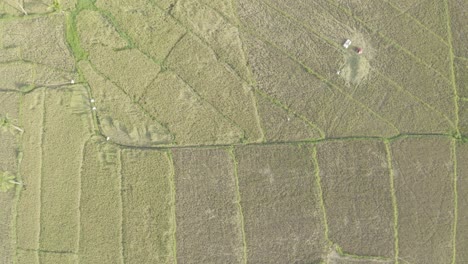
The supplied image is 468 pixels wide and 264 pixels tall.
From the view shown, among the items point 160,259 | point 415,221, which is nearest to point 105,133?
point 160,259

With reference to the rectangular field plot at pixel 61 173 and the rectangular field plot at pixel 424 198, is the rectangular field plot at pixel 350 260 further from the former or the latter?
the rectangular field plot at pixel 61 173

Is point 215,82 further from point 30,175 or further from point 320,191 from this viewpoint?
point 30,175

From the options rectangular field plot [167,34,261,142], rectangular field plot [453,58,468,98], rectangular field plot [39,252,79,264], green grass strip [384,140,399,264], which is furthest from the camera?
rectangular field plot [453,58,468,98]

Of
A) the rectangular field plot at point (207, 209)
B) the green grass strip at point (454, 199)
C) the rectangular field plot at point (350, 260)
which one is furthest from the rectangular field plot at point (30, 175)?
the green grass strip at point (454, 199)

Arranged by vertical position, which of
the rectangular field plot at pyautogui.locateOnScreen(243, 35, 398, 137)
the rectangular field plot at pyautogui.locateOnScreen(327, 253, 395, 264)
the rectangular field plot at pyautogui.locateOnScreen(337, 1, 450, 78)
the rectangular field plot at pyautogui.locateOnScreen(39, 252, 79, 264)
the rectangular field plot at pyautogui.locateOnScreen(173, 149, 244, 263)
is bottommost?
the rectangular field plot at pyautogui.locateOnScreen(327, 253, 395, 264)

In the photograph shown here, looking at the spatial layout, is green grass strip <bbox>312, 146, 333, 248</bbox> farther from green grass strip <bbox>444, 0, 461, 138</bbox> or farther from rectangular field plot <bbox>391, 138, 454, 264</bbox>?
green grass strip <bbox>444, 0, 461, 138</bbox>

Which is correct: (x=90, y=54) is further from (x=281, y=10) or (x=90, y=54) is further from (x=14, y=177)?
(x=281, y=10)

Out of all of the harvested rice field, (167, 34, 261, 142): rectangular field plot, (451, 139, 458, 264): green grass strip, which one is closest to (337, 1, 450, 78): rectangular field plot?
the harvested rice field
